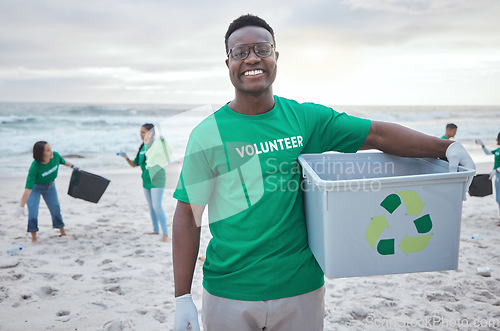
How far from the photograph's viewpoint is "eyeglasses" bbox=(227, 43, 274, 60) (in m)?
1.59

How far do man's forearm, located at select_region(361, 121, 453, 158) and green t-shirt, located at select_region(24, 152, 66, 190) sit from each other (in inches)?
205

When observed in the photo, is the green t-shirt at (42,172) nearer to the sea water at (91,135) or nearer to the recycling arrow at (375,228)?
the sea water at (91,135)

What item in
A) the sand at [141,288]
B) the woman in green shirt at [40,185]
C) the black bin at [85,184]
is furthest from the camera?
the black bin at [85,184]

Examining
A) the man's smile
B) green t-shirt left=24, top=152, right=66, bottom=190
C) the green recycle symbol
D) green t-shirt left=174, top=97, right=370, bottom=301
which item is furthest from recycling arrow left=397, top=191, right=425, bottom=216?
green t-shirt left=24, top=152, right=66, bottom=190

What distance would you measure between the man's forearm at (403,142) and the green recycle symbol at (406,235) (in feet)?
1.23

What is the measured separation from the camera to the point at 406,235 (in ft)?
4.39

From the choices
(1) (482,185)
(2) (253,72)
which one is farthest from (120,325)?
(1) (482,185)

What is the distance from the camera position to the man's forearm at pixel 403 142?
1612mm

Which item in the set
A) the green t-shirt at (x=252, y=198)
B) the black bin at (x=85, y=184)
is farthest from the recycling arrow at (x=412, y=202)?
the black bin at (x=85, y=184)

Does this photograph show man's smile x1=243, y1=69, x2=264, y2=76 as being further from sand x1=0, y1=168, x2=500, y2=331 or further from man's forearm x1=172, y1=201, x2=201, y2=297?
sand x1=0, y1=168, x2=500, y2=331

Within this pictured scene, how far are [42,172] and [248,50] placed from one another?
509 cm

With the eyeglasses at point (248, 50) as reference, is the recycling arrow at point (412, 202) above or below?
below

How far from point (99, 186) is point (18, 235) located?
148cm

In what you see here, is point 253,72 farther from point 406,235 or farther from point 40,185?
point 40,185
